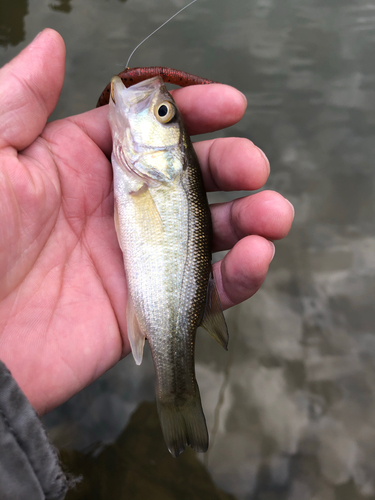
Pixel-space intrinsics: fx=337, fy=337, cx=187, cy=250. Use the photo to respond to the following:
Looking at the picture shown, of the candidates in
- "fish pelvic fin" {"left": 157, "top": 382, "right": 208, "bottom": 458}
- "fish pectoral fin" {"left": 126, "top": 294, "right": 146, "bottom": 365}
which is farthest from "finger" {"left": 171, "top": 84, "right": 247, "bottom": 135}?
"fish pelvic fin" {"left": 157, "top": 382, "right": 208, "bottom": 458}

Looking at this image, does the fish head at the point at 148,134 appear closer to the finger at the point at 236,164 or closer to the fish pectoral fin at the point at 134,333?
the finger at the point at 236,164

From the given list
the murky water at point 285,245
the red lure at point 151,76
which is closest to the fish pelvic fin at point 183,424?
the murky water at point 285,245

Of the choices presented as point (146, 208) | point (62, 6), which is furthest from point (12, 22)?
point (146, 208)

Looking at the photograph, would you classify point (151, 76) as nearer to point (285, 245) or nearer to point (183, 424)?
point (285, 245)

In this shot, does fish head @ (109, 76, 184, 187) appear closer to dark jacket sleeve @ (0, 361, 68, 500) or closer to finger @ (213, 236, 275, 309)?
finger @ (213, 236, 275, 309)

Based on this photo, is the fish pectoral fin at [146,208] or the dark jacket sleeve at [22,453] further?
the fish pectoral fin at [146,208]

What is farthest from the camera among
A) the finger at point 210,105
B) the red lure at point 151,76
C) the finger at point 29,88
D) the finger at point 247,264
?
the red lure at point 151,76

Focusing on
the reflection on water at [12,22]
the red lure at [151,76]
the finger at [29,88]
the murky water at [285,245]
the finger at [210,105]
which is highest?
the reflection on water at [12,22]
